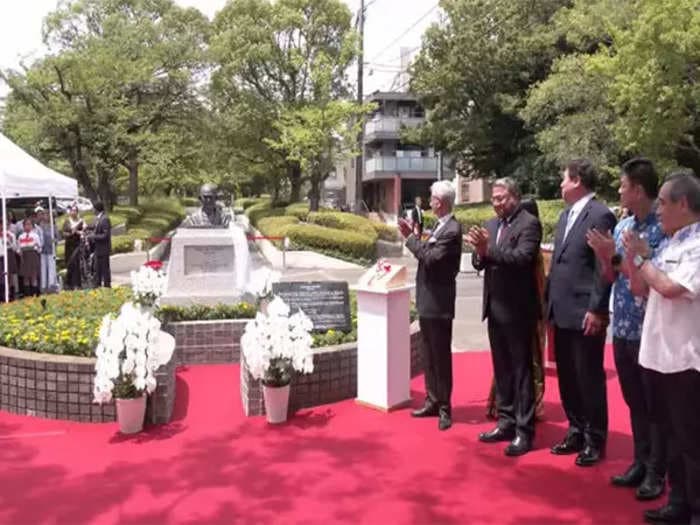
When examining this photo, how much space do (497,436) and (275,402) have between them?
1.63 meters

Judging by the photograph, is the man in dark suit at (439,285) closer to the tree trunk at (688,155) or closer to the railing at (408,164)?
the tree trunk at (688,155)

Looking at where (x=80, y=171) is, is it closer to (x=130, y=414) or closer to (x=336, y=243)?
(x=336, y=243)

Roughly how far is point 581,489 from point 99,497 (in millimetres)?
2752

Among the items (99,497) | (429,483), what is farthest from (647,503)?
(99,497)

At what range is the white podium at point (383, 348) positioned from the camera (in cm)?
511

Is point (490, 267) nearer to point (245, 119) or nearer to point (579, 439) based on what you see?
point (579, 439)

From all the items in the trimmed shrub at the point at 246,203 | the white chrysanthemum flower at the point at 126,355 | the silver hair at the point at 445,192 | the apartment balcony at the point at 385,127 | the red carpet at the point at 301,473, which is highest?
the apartment balcony at the point at 385,127

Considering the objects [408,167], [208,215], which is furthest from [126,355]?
[408,167]

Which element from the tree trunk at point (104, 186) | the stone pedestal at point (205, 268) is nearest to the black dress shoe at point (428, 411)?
the stone pedestal at point (205, 268)

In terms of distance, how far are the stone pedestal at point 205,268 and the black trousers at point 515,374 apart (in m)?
3.84

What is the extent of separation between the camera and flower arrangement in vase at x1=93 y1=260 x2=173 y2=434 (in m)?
4.59

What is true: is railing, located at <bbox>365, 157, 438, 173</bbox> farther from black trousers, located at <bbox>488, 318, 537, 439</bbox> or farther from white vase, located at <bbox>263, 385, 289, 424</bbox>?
black trousers, located at <bbox>488, 318, 537, 439</bbox>

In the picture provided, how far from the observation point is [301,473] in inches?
157

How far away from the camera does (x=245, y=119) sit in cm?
2802
